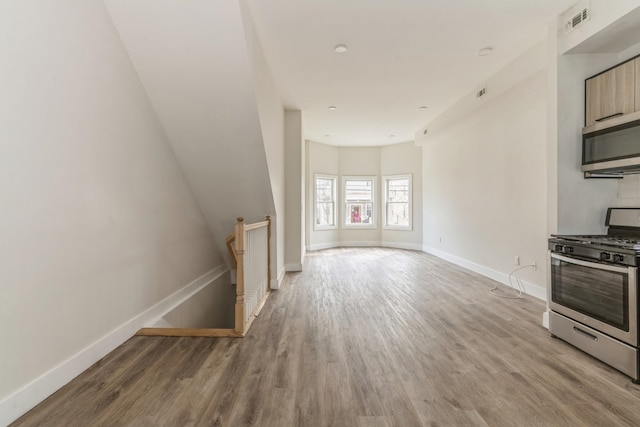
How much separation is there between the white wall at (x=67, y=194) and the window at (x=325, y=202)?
18.3 feet

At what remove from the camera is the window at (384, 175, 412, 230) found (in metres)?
8.27

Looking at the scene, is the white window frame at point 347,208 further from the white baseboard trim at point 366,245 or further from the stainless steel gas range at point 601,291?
the stainless steel gas range at point 601,291

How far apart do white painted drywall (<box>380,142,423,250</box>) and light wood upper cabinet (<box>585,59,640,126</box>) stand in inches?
200

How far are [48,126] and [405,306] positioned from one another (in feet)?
11.4

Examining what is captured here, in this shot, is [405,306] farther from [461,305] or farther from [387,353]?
[387,353]

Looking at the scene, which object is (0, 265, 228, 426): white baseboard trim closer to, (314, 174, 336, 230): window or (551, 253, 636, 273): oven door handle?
(551, 253, 636, 273): oven door handle

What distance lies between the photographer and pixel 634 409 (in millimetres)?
1680

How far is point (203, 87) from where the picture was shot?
2654 millimetres

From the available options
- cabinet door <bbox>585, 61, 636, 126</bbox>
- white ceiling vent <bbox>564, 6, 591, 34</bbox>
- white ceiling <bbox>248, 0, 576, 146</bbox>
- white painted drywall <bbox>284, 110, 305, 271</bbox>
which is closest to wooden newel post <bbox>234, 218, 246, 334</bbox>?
white ceiling <bbox>248, 0, 576, 146</bbox>

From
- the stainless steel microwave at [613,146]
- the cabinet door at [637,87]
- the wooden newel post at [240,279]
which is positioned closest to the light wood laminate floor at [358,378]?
the wooden newel post at [240,279]

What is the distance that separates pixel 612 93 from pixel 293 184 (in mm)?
4072

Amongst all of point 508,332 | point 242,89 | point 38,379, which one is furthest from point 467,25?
point 38,379

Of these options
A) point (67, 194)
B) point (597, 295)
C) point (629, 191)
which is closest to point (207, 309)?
point (67, 194)

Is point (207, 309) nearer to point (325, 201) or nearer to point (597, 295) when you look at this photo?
point (597, 295)
